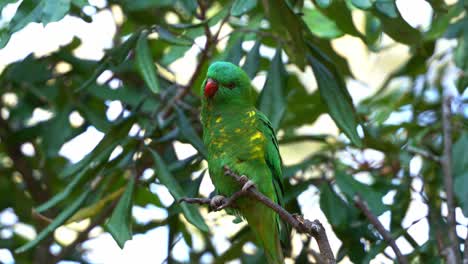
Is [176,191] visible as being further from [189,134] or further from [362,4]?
[362,4]

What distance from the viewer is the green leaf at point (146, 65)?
2.72 meters

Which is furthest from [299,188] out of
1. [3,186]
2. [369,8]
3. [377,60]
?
[377,60]

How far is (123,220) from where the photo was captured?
2.65 m

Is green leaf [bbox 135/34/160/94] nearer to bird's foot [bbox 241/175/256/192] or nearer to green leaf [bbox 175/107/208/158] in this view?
green leaf [bbox 175/107/208/158]

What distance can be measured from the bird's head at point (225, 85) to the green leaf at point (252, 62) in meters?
0.29

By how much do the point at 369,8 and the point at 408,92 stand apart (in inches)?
45.5

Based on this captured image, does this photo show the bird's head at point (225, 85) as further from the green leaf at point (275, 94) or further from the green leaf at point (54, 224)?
the green leaf at point (54, 224)

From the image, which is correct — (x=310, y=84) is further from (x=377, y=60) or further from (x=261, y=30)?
(x=261, y=30)

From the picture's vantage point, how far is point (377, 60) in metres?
4.84

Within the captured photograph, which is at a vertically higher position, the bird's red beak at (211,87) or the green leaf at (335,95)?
the bird's red beak at (211,87)

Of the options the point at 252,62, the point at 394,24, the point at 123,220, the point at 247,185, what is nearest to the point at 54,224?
the point at 123,220

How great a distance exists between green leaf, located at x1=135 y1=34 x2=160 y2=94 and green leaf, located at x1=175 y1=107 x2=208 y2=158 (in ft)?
0.79

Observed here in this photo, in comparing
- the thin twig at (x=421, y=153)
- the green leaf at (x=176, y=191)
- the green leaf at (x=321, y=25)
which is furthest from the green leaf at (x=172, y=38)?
the thin twig at (x=421, y=153)

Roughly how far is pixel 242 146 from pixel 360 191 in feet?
2.12
